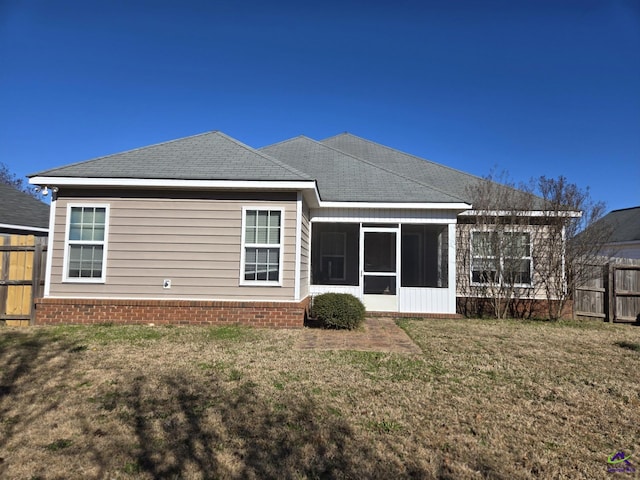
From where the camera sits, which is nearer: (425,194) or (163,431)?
(163,431)

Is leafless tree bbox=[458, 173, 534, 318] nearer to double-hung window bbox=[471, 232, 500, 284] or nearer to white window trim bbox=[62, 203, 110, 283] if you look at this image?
double-hung window bbox=[471, 232, 500, 284]

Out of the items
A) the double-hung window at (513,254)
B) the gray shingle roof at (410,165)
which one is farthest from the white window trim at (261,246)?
the double-hung window at (513,254)

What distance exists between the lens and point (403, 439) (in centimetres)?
332

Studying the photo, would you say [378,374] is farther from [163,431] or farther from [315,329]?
[315,329]

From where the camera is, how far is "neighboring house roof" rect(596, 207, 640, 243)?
22.2 metres

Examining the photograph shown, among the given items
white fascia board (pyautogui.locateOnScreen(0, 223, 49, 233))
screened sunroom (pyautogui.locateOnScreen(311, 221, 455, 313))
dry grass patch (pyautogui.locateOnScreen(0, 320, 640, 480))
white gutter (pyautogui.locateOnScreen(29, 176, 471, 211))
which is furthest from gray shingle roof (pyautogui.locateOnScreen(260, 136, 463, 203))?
white fascia board (pyautogui.locateOnScreen(0, 223, 49, 233))

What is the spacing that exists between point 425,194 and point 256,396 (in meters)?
7.49

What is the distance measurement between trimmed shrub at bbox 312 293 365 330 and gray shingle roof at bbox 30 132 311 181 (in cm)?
272

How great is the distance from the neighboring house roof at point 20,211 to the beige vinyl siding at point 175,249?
7.80 m

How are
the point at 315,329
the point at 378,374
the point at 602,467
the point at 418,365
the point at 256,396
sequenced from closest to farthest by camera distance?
the point at 602,467
the point at 256,396
the point at 378,374
the point at 418,365
the point at 315,329

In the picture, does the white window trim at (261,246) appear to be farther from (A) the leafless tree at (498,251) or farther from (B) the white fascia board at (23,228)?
(B) the white fascia board at (23,228)

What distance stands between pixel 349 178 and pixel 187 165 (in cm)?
478

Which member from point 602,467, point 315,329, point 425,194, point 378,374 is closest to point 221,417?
point 378,374

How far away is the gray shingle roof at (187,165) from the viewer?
27.3 ft
